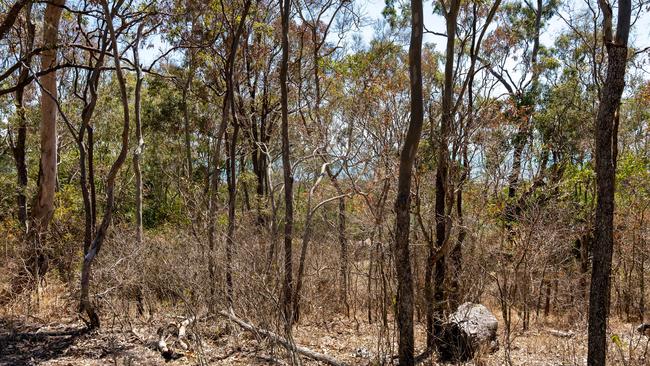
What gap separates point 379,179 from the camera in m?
10.4

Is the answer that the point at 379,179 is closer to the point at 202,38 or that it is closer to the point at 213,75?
the point at 202,38

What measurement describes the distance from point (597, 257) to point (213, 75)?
37.7 ft

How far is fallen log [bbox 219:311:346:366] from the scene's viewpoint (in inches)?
245

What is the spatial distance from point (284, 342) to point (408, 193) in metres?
2.33

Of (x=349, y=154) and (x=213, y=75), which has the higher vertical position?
(x=213, y=75)

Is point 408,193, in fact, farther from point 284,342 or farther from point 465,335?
point 465,335

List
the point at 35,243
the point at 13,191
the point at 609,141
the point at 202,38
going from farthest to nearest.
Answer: the point at 13,191, the point at 202,38, the point at 35,243, the point at 609,141

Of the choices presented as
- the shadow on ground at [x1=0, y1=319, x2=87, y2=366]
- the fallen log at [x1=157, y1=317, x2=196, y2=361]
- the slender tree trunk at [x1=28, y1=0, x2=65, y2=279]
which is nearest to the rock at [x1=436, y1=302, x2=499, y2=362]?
the fallen log at [x1=157, y1=317, x2=196, y2=361]

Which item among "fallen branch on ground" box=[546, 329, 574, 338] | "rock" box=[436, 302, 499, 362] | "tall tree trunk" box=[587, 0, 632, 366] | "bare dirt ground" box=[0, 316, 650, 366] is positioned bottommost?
"fallen branch on ground" box=[546, 329, 574, 338]

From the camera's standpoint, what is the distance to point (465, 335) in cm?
793

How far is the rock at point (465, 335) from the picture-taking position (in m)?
7.93

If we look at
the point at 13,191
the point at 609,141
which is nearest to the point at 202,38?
the point at 13,191

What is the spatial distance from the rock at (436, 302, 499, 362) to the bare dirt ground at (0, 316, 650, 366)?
212mm

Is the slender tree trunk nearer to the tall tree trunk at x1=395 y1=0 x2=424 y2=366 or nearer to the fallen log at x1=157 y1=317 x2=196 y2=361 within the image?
the fallen log at x1=157 y1=317 x2=196 y2=361
